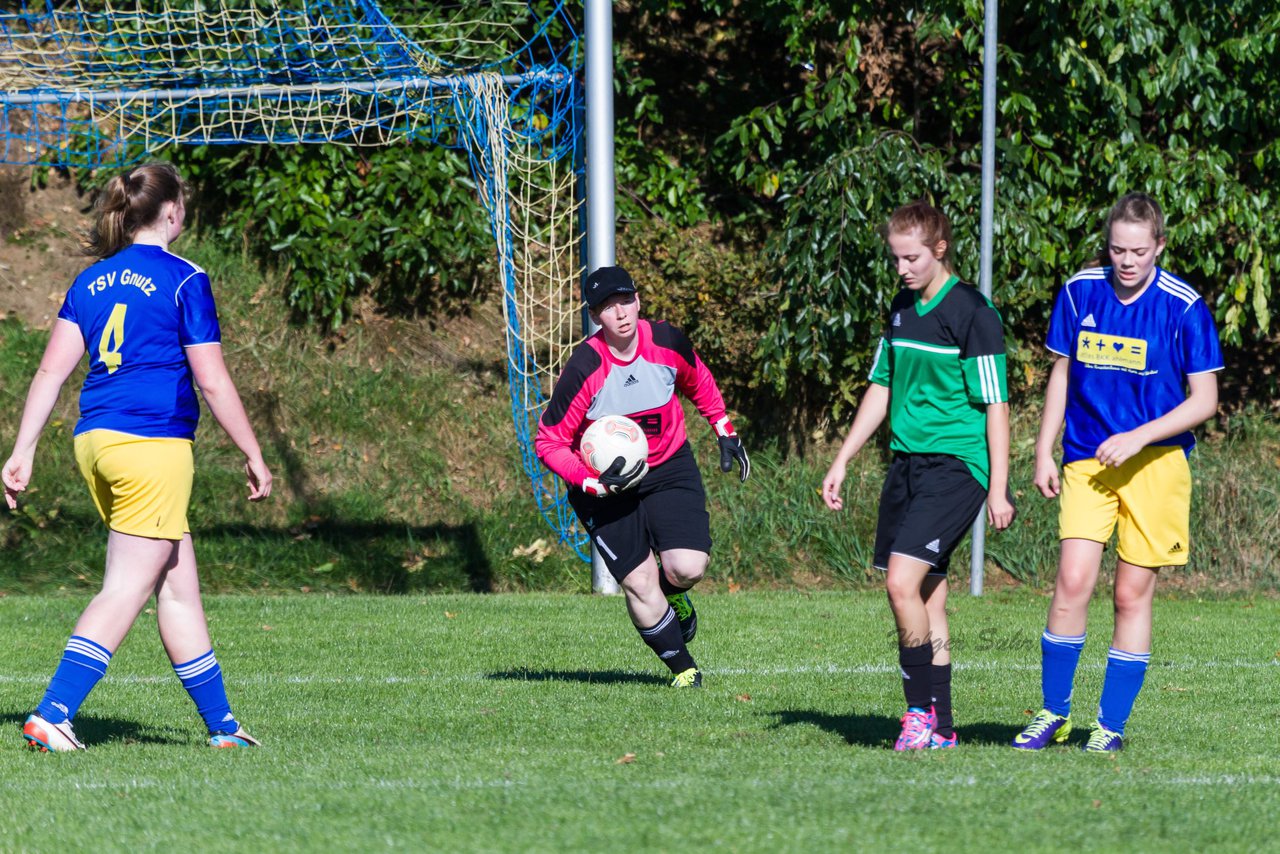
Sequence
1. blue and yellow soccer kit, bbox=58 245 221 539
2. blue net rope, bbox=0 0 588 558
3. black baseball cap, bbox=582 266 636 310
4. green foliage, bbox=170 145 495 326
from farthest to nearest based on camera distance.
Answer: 1. green foliage, bbox=170 145 495 326
2. blue net rope, bbox=0 0 588 558
3. black baseball cap, bbox=582 266 636 310
4. blue and yellow soccer kit, bbox=58 245 221 539

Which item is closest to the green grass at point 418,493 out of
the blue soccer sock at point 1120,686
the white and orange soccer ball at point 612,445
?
the white and orange soccer ball at point 612,445

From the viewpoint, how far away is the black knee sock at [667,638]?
6.28 metres

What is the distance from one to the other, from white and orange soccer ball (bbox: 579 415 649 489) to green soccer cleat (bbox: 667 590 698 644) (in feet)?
2.33

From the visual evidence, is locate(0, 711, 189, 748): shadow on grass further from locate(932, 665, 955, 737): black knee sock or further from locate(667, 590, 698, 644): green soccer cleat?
locate(932, 665, 955, 737): black knee sock

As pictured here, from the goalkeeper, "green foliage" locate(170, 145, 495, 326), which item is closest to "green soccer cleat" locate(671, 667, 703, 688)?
the goalkeeper

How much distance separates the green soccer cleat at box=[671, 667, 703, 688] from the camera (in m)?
6.34

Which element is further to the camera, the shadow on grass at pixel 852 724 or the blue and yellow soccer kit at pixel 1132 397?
the shadow on grass at pixel 852 724

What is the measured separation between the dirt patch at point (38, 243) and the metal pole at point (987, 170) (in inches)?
323

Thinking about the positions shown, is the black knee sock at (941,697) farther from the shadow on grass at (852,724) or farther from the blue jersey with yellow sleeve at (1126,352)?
the blue jersey with yellow sleeve at (1126,352)

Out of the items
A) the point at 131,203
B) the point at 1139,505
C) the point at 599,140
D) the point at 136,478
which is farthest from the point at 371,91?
the point at 1139,505

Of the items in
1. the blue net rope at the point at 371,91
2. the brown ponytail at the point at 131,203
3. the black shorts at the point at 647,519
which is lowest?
the black shorts at the point at 647,519

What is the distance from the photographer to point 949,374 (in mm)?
4875

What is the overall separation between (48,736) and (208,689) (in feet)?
1.71

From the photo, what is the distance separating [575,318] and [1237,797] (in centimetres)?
987
